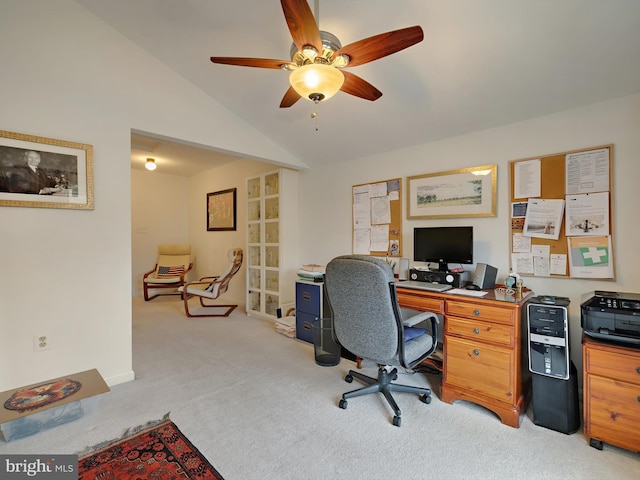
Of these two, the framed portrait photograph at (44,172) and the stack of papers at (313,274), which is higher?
the framed portrait photograph at (44,172)

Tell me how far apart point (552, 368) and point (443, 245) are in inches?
44.8

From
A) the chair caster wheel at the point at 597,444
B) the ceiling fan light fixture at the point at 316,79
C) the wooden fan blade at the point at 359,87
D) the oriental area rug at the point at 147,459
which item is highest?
the wooden fan blade at the point at 359,87

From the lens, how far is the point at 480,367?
1.99 meters

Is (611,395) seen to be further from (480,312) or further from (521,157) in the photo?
(521,157)

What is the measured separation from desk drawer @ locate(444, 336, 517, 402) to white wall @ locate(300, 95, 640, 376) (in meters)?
0.72

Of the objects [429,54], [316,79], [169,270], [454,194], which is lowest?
[169,270]

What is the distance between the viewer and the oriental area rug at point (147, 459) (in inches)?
57.5

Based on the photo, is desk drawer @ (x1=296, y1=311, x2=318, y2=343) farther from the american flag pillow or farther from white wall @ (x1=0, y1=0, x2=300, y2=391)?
the american flag pillow

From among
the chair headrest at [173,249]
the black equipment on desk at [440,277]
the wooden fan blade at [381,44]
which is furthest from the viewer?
the chair headrest at [173,249]

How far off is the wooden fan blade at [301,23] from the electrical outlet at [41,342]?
2.64 metres

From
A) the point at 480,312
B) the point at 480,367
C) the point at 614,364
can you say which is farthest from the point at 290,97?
the point at 614,364

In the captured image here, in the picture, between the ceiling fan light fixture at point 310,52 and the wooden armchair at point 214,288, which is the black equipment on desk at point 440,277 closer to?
the ceiling fan light fixture at point 310,52

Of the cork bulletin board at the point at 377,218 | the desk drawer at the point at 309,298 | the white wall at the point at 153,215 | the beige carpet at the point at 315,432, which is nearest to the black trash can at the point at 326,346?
the beige carpet at the point at 315,432

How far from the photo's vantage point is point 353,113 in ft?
9.20
